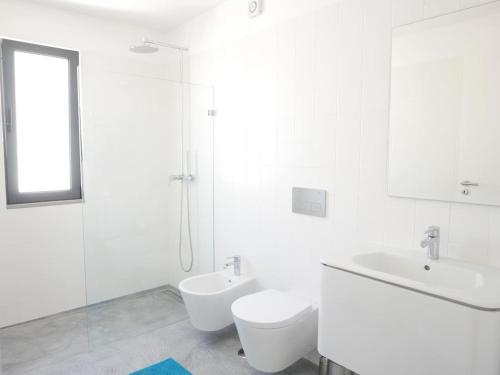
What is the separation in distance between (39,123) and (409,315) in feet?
9.46

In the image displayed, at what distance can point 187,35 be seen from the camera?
10.8 feet

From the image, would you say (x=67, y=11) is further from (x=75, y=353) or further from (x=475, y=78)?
(x=475, y=78)

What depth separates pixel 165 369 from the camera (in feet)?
7.54

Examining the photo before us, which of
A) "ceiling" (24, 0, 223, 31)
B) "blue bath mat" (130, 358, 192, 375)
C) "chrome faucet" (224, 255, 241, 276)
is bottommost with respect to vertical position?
"blue bath mat" (130, 358, 192, 375)

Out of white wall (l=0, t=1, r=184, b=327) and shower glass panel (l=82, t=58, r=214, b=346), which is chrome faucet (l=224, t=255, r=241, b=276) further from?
white wall (l=0, t=1, r=184, b=327)

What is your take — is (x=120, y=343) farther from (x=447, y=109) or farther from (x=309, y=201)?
(x=447, y=109)

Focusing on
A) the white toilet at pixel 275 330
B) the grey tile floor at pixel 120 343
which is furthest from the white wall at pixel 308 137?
the grey tile floor at pixel 120 343

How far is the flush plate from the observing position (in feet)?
7.32

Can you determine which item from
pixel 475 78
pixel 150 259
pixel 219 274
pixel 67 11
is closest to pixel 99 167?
pixel 150 259

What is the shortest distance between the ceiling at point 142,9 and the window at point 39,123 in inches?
14.5

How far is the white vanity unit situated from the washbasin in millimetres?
987

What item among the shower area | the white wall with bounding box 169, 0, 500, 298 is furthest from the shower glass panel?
the white wall with bounding box 169, 0, 500, 298

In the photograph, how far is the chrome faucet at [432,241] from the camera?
164 centimetres

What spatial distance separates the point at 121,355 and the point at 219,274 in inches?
34.6
